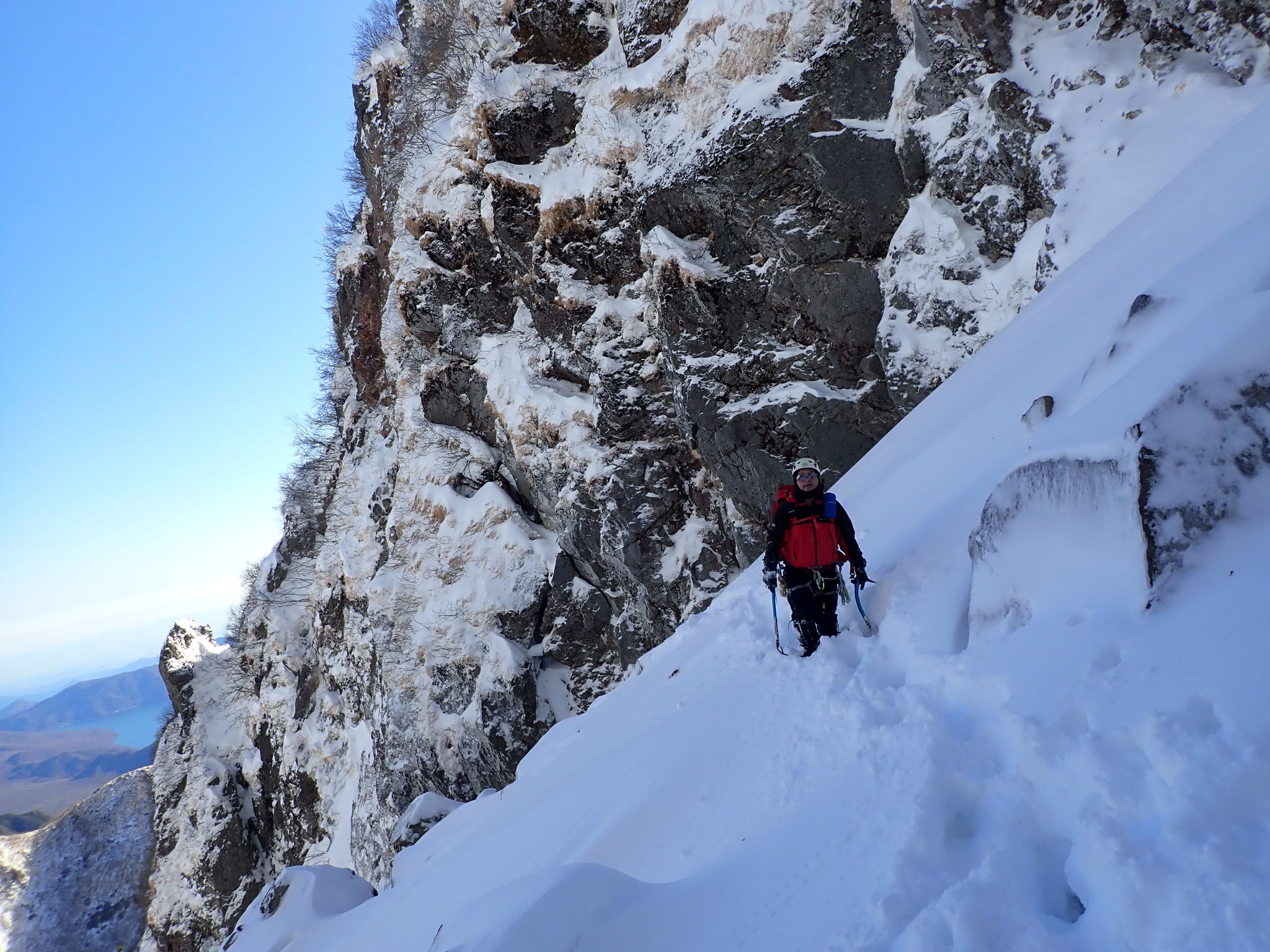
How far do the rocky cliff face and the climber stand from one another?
20.0 feet

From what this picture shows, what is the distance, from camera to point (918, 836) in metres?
2.64

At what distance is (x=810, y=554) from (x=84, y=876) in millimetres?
47444

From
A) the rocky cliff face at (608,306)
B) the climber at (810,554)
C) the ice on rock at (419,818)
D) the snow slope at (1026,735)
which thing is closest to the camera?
the snow slope at (1026,735)

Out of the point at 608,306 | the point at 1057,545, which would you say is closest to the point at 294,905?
the point at 1057,545

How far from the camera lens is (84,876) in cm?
3572

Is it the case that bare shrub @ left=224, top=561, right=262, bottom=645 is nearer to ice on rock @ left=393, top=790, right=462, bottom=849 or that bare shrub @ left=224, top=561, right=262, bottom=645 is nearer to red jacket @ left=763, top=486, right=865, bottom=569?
ice on rock @ left=393, top=790, right=462, bottom=849

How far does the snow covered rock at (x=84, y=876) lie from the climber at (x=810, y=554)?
41.2 m

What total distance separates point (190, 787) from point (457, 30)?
29.8 meters

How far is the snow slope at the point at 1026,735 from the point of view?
215 cm

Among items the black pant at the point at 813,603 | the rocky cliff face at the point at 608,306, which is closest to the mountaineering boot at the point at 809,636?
the black pant at the point at 813,603

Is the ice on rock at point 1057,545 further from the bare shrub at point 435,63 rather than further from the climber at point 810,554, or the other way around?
the bare shrub at point 435,63

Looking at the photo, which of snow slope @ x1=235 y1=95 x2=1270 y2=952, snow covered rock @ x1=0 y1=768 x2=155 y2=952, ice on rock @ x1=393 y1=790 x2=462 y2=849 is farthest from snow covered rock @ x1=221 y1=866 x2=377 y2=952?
snow covered rock @ x1=0 y1=768 x2=155 y2=952

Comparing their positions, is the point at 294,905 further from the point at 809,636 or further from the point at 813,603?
the point at 813,603

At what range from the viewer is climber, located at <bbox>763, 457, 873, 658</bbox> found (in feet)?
17.5
